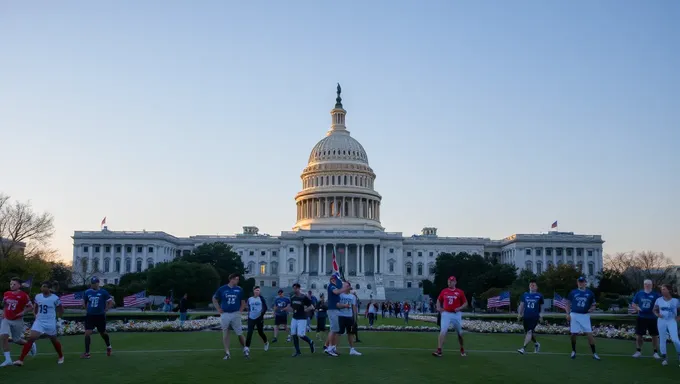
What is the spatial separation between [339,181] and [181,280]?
6222cm

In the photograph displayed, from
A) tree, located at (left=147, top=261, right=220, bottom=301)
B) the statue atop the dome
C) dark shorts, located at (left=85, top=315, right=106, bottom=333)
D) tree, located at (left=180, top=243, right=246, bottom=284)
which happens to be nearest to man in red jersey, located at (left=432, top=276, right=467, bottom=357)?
dark shorts, located at (left=85, top=315, right=106, bottom=333)

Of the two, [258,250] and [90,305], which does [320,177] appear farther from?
[90,305]

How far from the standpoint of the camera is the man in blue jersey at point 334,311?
70.6 feet

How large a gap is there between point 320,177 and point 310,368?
418 ft

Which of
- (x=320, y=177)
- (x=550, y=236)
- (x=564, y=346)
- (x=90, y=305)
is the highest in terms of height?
(x=320, y=177)

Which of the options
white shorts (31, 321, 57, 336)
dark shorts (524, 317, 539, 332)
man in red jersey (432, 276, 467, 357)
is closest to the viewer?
white shorts (31, 321, 57, 336)

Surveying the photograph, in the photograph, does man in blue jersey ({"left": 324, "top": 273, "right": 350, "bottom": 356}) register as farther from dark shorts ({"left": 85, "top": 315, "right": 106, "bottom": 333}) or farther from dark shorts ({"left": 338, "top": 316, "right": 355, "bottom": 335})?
dark shorts ({"left": 85, "top": 315, "right": 106, "bottom": 333})

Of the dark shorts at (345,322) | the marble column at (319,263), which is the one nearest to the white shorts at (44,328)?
the dark shorts at (345,322)

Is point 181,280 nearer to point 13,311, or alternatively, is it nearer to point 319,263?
point 319,263

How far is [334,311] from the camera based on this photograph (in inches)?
864

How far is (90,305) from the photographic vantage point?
72.0 ft

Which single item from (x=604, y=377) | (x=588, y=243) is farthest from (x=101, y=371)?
(x=588, y=243)

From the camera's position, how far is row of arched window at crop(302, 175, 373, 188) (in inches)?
5669

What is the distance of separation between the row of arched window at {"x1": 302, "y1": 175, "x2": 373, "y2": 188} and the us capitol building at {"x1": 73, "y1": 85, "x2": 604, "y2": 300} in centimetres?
20
